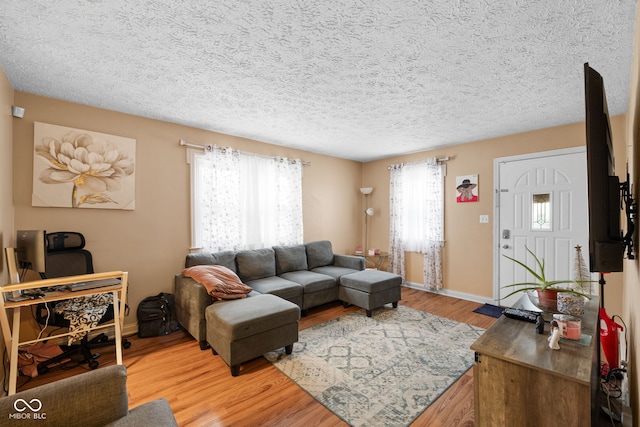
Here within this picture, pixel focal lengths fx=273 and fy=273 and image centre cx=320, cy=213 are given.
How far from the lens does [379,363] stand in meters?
2.45

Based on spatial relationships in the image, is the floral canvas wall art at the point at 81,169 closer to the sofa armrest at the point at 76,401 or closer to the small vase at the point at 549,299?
the sofa armrest at the point at 76,401

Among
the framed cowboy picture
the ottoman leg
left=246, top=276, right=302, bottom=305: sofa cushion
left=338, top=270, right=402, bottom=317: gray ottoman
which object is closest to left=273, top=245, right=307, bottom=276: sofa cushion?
Answer: left=246, top=276, right=302, bottom=305: sofa cushion

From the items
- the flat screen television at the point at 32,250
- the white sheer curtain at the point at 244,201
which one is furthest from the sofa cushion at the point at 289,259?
the flat screen television at the point at 32,250

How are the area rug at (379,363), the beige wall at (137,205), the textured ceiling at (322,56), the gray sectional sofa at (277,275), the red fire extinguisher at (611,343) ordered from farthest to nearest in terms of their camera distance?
the gray sectional sofa at (277,275) → the beige wall at (137,205) → the red fire extinguisher at (611,343) → the area rug at (379,363) → the textured ceiling at (322,56)

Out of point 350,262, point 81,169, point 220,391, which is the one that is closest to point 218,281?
point 220,391

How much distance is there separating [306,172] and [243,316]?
116 inches

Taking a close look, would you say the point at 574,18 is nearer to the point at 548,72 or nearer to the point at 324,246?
the point at 548,72

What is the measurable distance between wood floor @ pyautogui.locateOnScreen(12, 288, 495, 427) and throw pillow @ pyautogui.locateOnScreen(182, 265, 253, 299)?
A: 0.58 metres

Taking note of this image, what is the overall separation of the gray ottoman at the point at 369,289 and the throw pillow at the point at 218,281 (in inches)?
56.2

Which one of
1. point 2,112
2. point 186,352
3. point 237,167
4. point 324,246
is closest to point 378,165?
point 324,246

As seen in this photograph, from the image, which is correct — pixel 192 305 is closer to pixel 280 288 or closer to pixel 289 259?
pixel 280 288

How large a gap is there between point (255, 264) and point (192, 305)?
3.39 ft

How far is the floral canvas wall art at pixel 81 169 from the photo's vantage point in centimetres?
259

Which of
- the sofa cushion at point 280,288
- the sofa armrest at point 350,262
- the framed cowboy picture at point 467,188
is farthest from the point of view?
the sofa armrest at point 350,262
